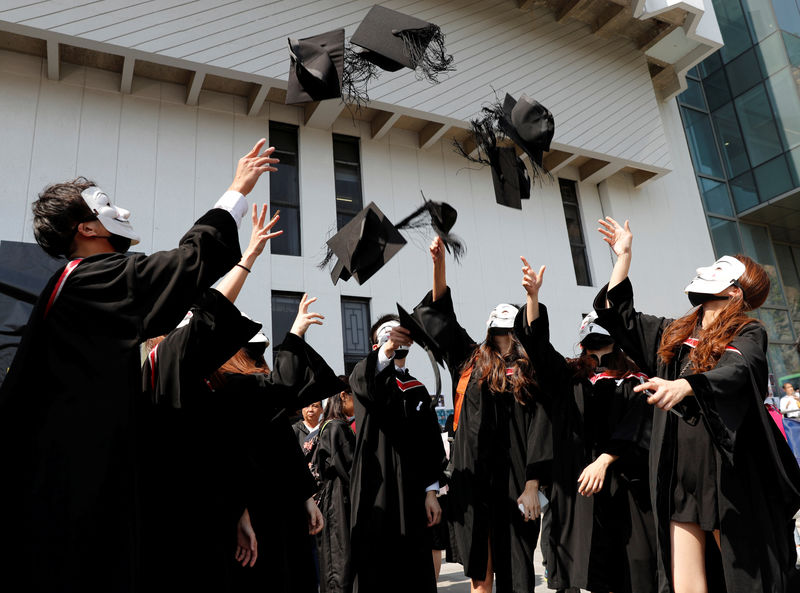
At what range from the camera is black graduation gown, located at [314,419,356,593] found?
4199 millimetres

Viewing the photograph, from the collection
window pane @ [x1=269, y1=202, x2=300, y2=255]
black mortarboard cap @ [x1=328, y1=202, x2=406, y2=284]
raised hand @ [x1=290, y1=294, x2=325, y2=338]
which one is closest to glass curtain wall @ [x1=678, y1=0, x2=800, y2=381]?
window pane @ [x1=269, y1=202, x2=300, y2=255]

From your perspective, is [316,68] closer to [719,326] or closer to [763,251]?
[719,326]

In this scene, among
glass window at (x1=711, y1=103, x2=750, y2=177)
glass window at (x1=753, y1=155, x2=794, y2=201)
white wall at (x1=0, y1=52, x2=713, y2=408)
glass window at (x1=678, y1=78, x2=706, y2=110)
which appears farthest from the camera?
glass window at (x1=678, y1=78, x2=706, y2=110)

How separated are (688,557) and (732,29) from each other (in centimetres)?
1954

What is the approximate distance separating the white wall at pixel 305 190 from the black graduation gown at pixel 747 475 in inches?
317

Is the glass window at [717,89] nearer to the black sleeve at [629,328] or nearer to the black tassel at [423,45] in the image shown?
the black tassel at [423,45]

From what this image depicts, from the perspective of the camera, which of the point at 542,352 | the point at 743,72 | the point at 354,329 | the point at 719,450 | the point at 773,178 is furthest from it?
the point at 743,72

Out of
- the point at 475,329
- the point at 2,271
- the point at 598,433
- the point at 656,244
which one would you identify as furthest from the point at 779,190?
the point at 2,271

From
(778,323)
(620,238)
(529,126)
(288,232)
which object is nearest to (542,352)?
(620,238)

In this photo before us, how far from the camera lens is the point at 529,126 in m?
3.91

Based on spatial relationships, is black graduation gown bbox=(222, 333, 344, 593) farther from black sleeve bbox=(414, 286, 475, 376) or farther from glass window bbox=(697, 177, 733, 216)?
glass window bbox=(697, 177, 733, 216)

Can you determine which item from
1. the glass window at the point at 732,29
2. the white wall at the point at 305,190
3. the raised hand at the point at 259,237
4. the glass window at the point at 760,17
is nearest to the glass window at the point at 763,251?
the white wall at the point at 305,190

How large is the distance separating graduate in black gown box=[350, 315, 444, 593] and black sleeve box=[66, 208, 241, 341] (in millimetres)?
1554

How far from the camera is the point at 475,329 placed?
11.8 metres
